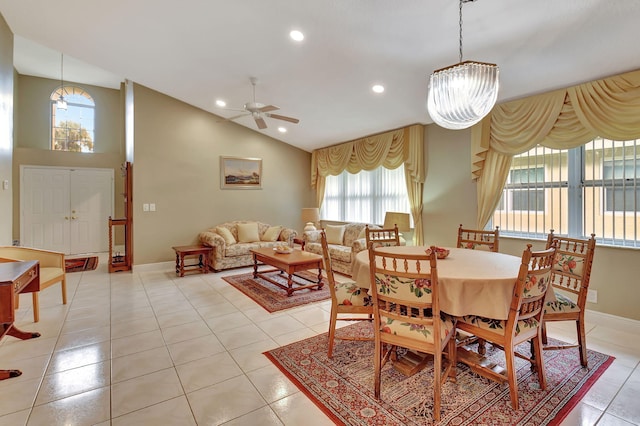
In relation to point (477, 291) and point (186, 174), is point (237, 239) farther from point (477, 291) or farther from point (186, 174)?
point (477, 291)

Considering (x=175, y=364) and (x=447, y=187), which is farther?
(x=447, y=187)

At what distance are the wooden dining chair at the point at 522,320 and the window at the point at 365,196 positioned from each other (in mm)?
3489

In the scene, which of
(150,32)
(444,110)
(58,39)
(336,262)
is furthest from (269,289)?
(58,39)

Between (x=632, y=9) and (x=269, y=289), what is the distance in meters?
4.57

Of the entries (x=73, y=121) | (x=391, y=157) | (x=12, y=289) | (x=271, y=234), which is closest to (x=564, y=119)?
(x=391, y=157)

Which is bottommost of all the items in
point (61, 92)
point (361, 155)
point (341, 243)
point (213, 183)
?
point (341, 243)

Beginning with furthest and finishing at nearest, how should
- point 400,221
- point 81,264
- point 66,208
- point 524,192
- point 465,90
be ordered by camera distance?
point 66,208 → point 81,264 → point 400,221 → point 524,192 → point 465,90

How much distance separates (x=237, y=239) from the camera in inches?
250

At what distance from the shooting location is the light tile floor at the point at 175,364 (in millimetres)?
1887

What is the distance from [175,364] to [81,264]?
522cm

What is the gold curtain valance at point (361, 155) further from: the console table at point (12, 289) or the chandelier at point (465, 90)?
the console table at point (12, 289)

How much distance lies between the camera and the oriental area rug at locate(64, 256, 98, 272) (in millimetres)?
5823

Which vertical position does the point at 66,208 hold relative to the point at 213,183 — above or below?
below

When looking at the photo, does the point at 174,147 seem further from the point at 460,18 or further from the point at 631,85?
the point at 631,85
